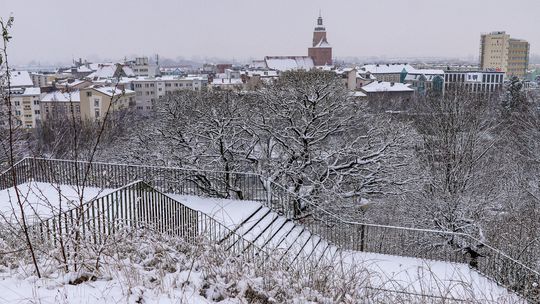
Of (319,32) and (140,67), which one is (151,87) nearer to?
(140,67)

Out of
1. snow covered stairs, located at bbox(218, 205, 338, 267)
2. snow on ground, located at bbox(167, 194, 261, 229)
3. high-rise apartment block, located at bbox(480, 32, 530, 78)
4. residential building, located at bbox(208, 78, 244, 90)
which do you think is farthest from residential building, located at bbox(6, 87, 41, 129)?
high-rise apartment block, located at bbox(480, 32, 530, 78)

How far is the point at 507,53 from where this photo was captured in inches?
6088

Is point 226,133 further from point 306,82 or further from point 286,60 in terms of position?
point 286,60

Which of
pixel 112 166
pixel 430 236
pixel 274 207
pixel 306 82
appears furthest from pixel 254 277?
pixel 306 82

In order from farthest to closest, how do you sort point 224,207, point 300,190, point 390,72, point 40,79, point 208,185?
1. point 40,79
2. point 390,72
3. point 300,190
4. point 208,185
5. point 224,207

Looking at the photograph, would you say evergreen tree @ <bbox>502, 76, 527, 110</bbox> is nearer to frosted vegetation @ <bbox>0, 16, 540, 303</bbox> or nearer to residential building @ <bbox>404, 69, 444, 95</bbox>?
frosted vegetation @ <bbox>0, 16, 540, 303</bbox>

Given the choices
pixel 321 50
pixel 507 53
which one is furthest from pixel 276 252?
pixel 507 53

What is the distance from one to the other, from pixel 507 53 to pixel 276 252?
172 meters

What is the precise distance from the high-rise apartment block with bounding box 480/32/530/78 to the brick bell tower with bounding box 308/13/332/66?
54562 mm

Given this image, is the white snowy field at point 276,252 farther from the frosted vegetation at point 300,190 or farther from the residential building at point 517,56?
the residential building at point 517,56

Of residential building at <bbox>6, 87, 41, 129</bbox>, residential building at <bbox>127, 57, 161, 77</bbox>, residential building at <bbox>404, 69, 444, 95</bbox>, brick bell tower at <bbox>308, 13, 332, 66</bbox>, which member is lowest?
residential building at <bbox>6, 87, 41, 129</bbox>

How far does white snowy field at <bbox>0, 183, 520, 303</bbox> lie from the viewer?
5.19m

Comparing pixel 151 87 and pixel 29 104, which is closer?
pixel 29 104

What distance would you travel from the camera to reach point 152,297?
5129 mm
